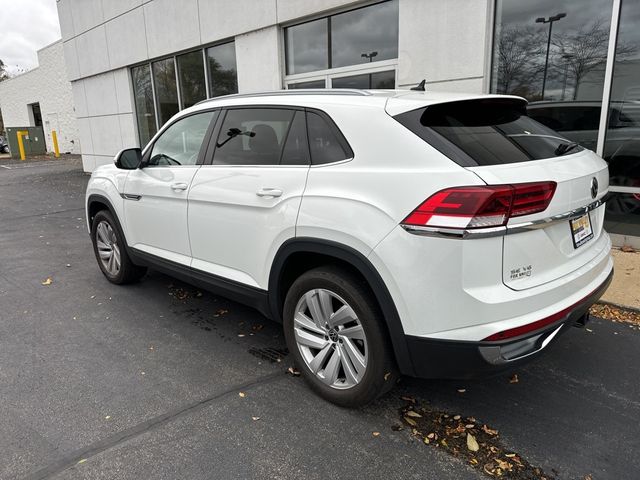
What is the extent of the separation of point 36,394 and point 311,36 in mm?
7589

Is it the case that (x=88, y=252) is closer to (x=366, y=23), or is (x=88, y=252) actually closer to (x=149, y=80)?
(x=366, y=23)

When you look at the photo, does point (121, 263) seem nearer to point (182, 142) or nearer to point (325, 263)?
point (182, 142)

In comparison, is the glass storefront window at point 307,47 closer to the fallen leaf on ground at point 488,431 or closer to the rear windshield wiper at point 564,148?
the rear windshield wiper at point 564,148

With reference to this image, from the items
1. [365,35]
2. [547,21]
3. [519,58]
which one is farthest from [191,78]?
[547,21]

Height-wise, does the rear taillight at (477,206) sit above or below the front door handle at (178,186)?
above

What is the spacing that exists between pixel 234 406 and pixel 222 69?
9414 millimetres

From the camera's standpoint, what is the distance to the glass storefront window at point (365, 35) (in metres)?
7.46

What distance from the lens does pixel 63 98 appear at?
32594mm

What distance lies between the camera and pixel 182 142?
396cm

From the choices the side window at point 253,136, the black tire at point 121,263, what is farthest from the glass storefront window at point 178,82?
the side window at point 253,136

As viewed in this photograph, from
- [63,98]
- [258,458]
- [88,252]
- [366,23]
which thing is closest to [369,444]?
[258,458]

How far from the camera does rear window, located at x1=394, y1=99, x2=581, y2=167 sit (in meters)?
2.30

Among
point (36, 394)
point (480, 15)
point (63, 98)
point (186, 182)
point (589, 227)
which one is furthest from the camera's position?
point (63, 98)

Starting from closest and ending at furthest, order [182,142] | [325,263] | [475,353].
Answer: [475,353] → [325,263] → [182,142]
